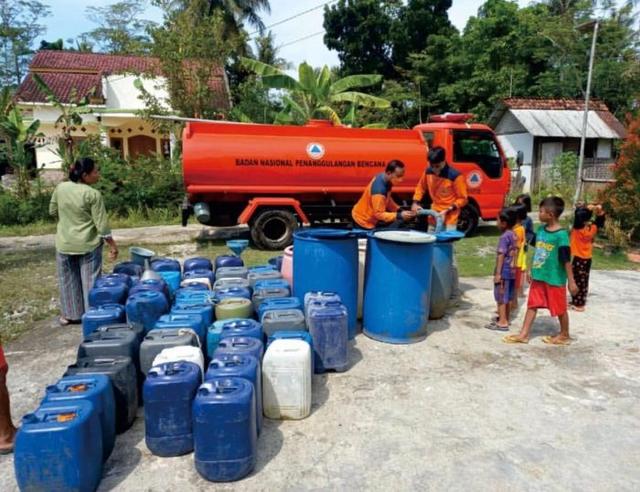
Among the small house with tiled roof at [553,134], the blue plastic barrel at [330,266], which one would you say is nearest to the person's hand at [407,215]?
the blue plastic barrel at [330,266]

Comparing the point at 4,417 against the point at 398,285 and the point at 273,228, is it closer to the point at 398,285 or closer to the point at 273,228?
the point at 398,285

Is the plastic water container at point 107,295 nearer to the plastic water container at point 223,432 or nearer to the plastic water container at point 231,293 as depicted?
the plastic water container at point 231,293

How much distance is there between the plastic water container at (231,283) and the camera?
480 cm

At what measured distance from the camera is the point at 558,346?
471 centimetres

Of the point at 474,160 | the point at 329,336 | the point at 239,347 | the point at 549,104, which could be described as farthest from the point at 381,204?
the point at 549,104

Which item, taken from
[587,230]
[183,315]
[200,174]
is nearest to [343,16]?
[200,174]

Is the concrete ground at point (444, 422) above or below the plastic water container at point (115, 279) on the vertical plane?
below

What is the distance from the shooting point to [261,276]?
5336 millimetres

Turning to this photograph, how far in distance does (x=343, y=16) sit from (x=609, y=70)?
1375 centimetres

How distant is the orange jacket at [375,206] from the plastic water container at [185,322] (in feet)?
7.25

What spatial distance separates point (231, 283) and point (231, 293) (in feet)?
1.25

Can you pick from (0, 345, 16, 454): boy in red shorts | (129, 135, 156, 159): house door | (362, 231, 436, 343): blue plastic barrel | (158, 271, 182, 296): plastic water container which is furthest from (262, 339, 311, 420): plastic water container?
(129, 135, 156, 159): house door

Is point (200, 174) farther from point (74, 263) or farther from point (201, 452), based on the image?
point (201, 452)

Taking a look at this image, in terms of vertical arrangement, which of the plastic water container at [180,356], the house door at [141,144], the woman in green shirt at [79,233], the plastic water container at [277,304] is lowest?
the plastic water container at [180,356]
